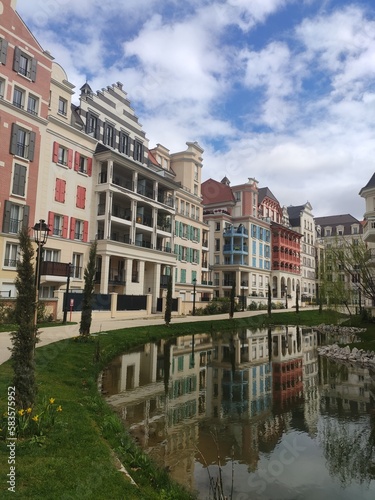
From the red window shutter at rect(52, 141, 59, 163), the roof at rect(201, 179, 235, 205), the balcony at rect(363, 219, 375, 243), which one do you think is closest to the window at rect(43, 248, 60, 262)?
the red window shutter at rect(52, 141, 59, 163)

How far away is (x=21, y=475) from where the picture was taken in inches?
191

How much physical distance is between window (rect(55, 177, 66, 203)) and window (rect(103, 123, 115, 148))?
24.1 ft

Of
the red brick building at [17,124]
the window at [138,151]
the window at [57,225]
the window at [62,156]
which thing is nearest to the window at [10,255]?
the red brick building at [17,124]

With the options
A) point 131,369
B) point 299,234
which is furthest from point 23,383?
point 299,234

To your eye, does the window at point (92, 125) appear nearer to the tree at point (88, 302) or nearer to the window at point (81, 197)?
the window at point (81, 197)

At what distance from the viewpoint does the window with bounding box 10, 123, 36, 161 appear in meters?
27.2

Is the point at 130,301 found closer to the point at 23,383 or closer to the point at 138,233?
the point at 138,233

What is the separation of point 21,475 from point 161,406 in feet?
18.2

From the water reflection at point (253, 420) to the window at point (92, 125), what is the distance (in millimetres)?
23945

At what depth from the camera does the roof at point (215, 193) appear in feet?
203

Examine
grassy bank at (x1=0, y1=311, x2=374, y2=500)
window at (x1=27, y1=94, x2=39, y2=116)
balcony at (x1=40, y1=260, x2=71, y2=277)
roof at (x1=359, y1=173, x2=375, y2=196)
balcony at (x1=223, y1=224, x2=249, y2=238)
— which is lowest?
grassy bank at (x1=0, y1=311, x2=374, y2=500)

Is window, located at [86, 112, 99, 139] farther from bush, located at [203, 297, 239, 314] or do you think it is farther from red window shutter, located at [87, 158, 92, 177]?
bush, located at [203, 297, 239, 314]

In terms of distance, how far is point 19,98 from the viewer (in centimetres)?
2805

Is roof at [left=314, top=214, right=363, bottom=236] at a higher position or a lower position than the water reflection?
higher
